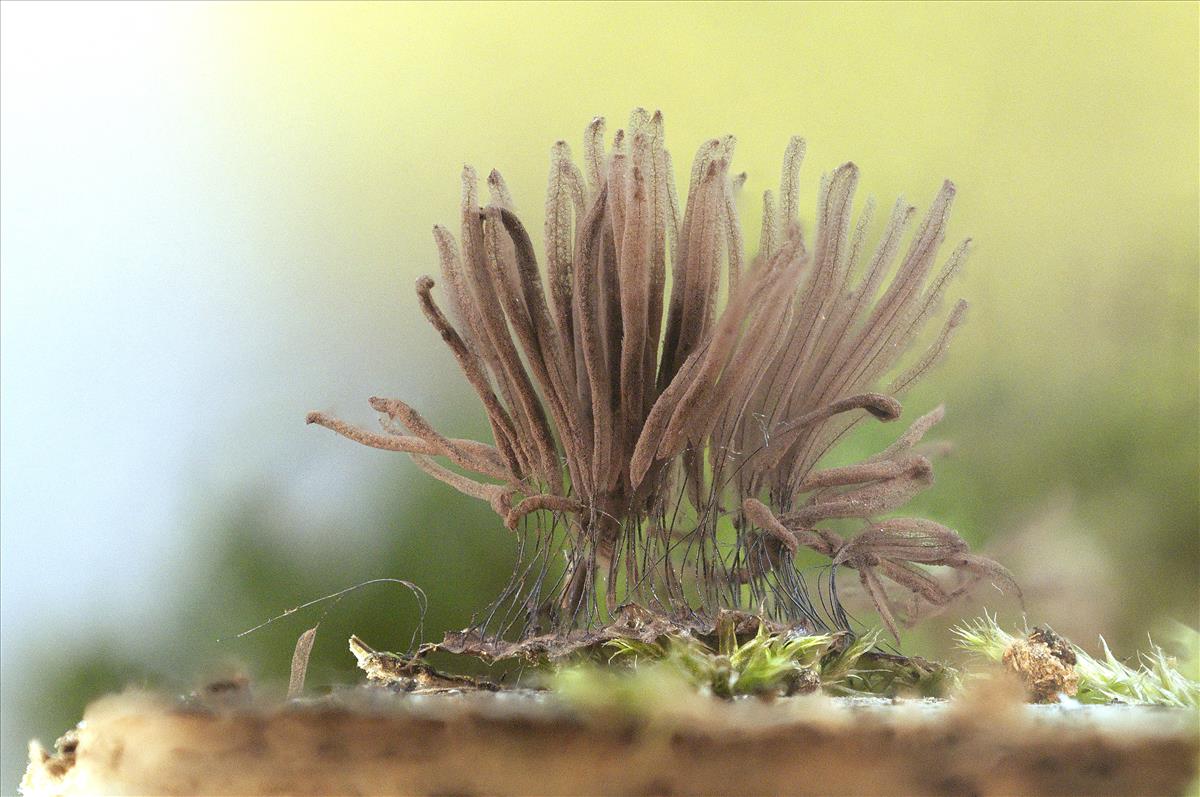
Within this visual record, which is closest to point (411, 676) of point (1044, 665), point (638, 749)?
point (638, 749)

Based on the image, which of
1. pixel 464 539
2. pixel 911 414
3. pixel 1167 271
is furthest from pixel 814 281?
pixel 1167 271

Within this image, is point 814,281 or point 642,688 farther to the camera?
point 814,281

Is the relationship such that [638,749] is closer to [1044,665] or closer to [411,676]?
[411,676]

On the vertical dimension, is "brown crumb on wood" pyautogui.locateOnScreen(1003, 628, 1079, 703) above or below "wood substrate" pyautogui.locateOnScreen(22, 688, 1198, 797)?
below

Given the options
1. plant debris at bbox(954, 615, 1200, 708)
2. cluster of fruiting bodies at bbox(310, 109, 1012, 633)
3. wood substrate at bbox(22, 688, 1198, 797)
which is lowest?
plant debris at bbox(954, 615, 1200, 708)

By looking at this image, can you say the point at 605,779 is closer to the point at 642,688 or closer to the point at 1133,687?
the point at 642,688

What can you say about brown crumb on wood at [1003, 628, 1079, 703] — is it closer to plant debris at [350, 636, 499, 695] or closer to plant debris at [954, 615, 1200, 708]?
plant debris at [954, 615, 1200, 708]

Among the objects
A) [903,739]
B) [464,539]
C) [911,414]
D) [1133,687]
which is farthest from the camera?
[464,539]

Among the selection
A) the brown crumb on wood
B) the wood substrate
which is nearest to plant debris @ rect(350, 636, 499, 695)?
the wood substrate
